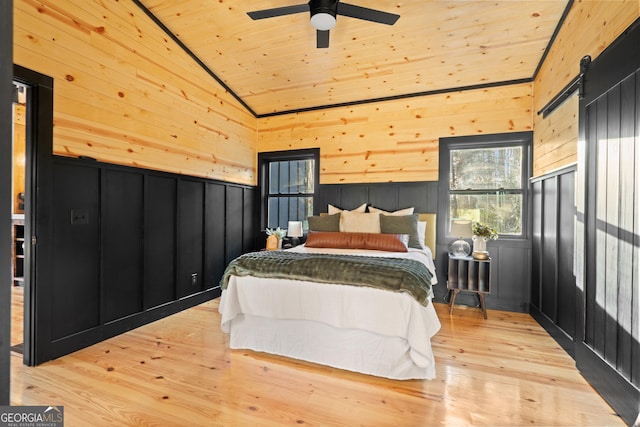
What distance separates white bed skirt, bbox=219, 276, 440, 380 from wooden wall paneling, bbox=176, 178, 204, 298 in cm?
134

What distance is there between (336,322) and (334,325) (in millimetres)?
30

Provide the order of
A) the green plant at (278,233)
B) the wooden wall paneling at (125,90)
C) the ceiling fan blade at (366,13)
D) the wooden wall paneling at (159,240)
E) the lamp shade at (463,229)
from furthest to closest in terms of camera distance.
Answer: the green plant at (278,233) < the lamp shade at (463,229) < the wooden wall paneling at (159,240) < the wooden wall paneling at (125,90) < the ceiling fan blade at (366,13)

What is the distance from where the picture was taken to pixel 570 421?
1833mm

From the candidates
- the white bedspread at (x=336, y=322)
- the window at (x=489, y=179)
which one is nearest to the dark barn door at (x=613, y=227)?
the white bedspread at (x=336, y=322)

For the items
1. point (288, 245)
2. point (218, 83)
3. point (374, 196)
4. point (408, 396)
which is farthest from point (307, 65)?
point (408, 396)

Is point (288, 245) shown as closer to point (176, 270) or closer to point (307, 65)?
point (176, 270)

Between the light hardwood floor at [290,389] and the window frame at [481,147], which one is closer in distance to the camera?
the light hardwood floor at [290,389]

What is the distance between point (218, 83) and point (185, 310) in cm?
309

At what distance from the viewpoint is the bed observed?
7.52 feet

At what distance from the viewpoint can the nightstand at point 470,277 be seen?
3.64m

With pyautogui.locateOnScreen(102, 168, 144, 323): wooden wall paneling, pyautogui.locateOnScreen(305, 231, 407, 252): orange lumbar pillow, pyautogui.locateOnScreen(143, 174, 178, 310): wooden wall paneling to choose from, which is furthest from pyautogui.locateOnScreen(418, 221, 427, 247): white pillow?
pyautogui.locateOnScreen(102, 168, 144, 323): wooden wall paneling

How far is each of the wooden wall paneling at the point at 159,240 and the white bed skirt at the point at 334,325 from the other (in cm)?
119

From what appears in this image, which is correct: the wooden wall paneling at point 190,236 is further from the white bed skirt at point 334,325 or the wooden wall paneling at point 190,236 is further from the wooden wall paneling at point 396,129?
the wooden wall paneling at point 396,129

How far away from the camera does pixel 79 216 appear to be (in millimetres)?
2795
